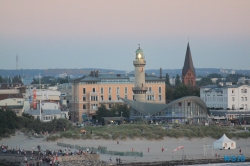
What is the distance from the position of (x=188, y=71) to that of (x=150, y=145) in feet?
302

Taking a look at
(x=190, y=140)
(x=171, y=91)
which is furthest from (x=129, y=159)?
(x=171, y=91)

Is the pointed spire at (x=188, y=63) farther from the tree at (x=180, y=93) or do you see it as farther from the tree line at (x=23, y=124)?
the tree line at (x=23, y=124)

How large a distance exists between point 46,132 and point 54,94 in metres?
37.8

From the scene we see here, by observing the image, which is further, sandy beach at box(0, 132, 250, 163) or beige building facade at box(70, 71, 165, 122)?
beige building facade at box(70, 71, 165, 122)

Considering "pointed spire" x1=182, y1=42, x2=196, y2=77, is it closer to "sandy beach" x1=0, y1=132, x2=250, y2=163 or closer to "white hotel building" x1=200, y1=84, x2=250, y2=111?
"white hotel building" x1=200, y1=84, x2=250, y2=111

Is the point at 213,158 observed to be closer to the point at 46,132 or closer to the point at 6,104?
the point at 46,132

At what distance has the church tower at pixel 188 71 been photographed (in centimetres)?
16320

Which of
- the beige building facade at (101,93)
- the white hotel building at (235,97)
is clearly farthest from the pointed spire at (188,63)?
the white hotel building at (235,97)

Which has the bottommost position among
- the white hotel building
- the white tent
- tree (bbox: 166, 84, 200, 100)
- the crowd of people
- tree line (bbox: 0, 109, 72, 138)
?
the crowd of people

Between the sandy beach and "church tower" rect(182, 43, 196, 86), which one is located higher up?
"church tower" rect(182, 43, 196, 86)

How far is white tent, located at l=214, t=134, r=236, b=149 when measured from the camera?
71812 mm

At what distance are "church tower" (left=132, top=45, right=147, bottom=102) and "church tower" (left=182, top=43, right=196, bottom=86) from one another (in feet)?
194

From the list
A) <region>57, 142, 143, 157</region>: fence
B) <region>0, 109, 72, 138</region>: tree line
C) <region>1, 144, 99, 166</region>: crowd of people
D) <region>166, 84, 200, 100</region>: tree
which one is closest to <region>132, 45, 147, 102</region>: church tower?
<region>0, 109, 72, 138</region>: tree line

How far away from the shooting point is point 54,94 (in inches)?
4670
